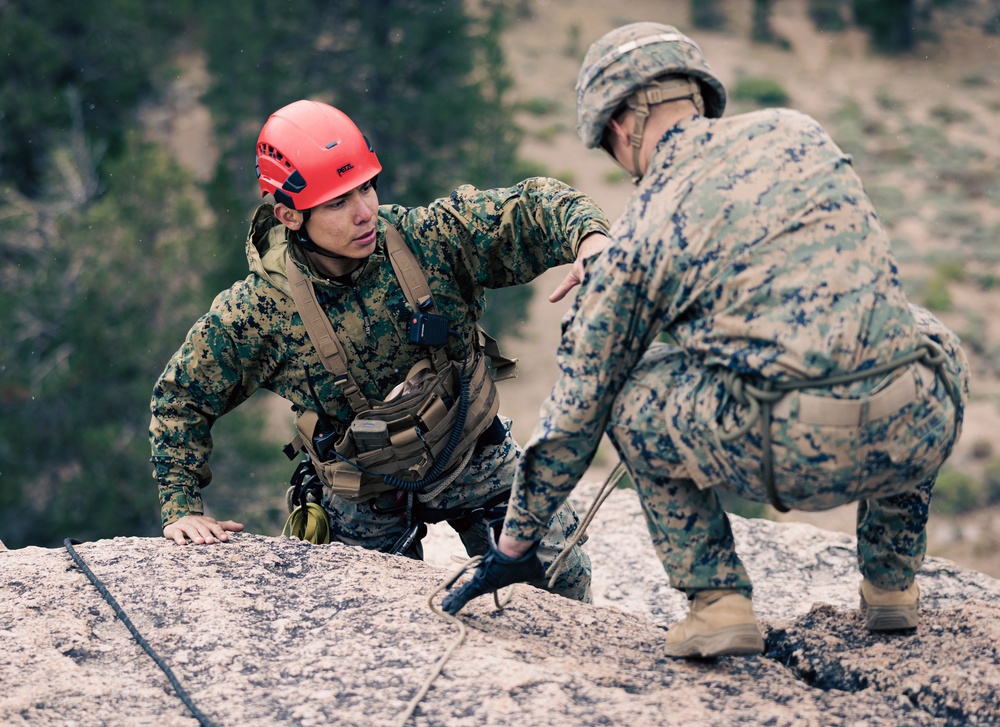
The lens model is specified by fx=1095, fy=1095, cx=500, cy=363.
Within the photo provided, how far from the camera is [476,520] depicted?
459 cm

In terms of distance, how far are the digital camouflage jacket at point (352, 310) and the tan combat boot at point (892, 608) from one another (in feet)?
5.14

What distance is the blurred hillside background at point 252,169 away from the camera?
513 inches

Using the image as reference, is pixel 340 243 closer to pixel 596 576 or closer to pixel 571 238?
pixel 571 238

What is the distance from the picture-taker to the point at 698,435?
2.95 m

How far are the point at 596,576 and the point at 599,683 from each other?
8.90 feet

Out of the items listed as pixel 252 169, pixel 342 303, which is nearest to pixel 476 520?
pixel 342 303

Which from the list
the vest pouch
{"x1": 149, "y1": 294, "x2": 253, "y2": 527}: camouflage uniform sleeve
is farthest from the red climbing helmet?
the vest pouch

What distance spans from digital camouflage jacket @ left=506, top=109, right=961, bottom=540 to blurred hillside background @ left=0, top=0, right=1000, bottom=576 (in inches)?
361

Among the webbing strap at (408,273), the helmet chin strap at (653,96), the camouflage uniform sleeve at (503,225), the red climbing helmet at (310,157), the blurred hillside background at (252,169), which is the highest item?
the helmet chin strap at (653,96)

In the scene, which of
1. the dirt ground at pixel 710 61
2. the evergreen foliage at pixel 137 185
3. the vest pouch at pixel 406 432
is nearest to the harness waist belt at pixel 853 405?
the vest pouch at pixel 406 432

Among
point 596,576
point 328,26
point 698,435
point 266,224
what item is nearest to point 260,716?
point 698,435

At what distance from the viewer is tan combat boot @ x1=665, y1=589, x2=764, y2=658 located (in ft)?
10.4

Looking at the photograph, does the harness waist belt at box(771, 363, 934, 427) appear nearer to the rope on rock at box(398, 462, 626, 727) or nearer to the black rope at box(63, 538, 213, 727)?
the rope on rock at box(398, 462, 626, 727)

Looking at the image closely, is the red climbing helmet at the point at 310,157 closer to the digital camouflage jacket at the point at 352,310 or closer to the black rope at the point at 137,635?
the digital camouflage jacket at the point at 352,310
